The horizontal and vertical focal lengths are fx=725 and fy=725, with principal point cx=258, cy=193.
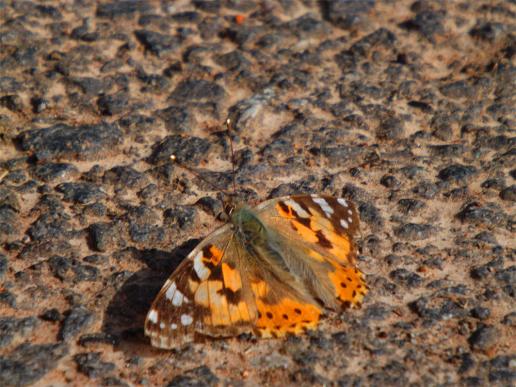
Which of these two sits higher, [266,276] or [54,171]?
[54,171]

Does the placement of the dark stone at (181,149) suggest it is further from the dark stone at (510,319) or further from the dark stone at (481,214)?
the dark stone at (510,319)

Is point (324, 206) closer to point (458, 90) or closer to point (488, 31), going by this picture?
point (458, 90)

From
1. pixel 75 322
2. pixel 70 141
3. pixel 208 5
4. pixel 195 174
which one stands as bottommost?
pixel 75 322

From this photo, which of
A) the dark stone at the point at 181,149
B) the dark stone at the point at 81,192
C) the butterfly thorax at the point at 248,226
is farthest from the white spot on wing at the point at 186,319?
the dark stone at the point at 181,149

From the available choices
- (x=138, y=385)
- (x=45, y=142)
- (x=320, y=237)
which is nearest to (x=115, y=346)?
(x=138, y=385)

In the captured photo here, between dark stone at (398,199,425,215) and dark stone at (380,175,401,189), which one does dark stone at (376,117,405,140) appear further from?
dark stone at (398,199,425,215)

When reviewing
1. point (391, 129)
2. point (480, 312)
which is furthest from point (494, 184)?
point (480, 312)
